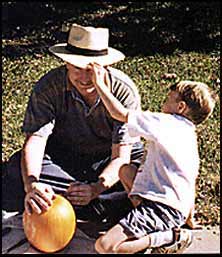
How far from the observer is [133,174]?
3.82 meters

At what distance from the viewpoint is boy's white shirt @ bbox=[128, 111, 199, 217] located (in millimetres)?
3617

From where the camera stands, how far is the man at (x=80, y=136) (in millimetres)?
3842

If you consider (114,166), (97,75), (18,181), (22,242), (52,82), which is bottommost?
(22,242)

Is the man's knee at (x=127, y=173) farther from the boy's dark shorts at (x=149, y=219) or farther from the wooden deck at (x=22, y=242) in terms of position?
the wooden deck at (x=22, y=242)

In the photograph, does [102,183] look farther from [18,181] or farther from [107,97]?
[18,181]

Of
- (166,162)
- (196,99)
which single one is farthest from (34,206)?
(196,99)

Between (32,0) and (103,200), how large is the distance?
6.21 meters

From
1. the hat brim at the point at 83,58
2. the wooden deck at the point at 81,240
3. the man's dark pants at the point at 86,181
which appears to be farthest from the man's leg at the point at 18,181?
the hat brim at the point at 83,58

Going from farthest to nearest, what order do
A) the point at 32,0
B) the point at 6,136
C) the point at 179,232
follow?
the point at 32,0, the point at 6,136, the point at 179,232

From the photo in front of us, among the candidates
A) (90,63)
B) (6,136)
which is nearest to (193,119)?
(90,63)

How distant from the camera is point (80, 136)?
13.4 ft

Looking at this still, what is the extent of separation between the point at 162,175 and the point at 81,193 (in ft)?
1.39

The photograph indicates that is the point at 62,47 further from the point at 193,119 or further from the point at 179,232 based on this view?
the point at 179,232

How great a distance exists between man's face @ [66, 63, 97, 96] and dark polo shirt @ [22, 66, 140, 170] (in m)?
0.05
